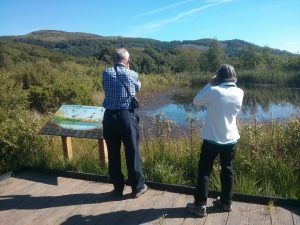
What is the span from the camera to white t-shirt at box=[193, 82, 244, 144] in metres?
3.66

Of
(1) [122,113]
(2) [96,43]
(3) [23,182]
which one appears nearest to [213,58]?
(3) [23,182]

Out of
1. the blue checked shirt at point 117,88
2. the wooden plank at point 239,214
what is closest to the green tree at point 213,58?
the blue checked shirt at point 117,88

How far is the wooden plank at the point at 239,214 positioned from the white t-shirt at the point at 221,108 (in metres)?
0.80

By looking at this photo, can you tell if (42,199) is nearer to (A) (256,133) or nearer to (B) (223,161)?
(B) (223,161)

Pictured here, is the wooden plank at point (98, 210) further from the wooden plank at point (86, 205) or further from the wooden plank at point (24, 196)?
the wooden plank at point (24, 196)

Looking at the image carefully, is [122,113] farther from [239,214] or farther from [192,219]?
[239,214]

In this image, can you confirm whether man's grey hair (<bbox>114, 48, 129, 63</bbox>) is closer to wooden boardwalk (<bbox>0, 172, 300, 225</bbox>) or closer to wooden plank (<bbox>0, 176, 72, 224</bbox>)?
wooden boardwalk (<bbox>0, 172, 300, 225</bbox>)

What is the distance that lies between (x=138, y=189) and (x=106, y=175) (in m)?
0.81

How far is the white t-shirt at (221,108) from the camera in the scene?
12.0 ft

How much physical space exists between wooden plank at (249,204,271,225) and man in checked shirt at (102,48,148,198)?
135cm

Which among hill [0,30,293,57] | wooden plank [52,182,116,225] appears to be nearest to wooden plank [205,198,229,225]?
wooden plank [52,182,116,225]

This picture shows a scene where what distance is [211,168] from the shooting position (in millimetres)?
3896

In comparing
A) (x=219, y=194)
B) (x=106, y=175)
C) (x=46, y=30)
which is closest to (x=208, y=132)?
(x=219, y=194)

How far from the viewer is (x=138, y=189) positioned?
451 centimetres
